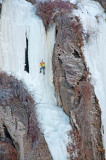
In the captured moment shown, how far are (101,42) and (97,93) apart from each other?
11.7 ft

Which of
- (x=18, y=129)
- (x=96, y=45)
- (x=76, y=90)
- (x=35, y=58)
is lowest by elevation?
(x=18, y=129)

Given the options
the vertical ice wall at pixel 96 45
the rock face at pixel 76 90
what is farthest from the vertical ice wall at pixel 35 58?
the vertical ice wall at pixel 96 45

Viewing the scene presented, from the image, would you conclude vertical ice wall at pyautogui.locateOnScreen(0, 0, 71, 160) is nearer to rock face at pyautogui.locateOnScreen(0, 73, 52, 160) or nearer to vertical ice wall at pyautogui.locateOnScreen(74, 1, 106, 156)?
rock face at pyautogui.locateOnScreen(0, 73, 52, 160)

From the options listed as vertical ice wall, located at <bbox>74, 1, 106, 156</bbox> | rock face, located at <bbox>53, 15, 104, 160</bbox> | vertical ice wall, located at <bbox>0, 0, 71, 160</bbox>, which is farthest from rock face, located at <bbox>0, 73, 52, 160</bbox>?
vertical ice wall, located at <bbox>74, 1, 106, 156</bbox>

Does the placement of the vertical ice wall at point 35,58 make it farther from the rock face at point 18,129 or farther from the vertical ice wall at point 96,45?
the vertical ice wall at point 96,45

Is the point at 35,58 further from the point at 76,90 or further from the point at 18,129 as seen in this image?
the point at 18,129

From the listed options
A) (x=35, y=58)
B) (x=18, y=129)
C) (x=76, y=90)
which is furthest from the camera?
(x=35, y=58)

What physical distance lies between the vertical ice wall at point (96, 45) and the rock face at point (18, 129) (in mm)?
3537

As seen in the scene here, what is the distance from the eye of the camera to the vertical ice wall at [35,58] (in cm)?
1263

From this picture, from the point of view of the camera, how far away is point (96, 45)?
1544cm

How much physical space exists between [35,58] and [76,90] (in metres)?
3.18

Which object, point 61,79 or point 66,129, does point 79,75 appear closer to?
point 61,79

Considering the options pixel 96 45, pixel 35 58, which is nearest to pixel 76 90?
pixel 35 58

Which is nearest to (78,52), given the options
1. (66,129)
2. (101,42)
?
(101,42)
